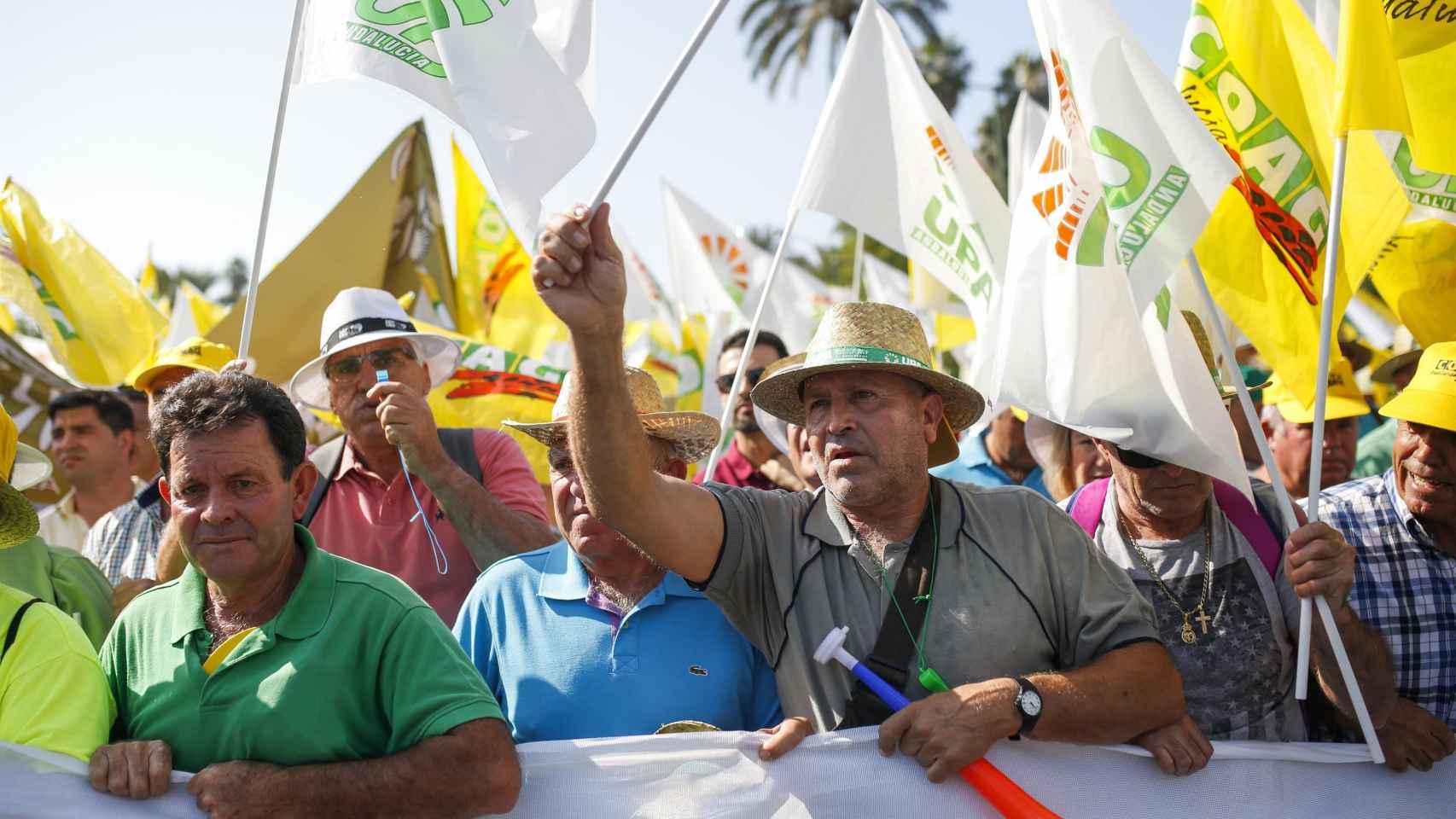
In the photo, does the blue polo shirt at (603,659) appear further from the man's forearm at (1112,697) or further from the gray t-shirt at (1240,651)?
the gray t-shirt at (1240,651)

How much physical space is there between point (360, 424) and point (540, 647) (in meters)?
1.46

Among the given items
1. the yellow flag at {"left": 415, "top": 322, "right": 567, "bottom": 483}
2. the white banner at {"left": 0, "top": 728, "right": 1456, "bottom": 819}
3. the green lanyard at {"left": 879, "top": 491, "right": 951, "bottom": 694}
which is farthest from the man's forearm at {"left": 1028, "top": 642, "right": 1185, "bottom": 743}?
the yellow flag at {"left": 415, "top": 322, "right": 567, "bottom": 483}

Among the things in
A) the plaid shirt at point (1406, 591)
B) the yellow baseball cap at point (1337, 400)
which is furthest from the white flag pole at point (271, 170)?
the yellow baseball cap at point (1337, 400)

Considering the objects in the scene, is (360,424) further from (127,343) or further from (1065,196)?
(127,343)

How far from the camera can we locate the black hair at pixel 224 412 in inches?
112

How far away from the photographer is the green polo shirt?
8.75 ft

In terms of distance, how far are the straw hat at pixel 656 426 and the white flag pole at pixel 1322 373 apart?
59.2 inches

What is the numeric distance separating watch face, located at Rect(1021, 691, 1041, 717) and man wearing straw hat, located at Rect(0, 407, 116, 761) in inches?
73.8

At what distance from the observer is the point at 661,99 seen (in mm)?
2686

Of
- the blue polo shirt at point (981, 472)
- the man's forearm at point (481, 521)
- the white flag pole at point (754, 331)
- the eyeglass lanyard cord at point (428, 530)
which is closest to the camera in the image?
the man's forearm at point (481, 521)

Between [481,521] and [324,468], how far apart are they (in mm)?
730

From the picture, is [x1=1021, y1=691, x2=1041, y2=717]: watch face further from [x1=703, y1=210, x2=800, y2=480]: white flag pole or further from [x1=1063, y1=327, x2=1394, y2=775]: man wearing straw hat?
[x1=703, y1=210, x2=800, y2=480]: white flag pole

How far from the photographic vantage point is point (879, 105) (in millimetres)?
5629

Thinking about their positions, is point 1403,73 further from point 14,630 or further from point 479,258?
point 479,258
